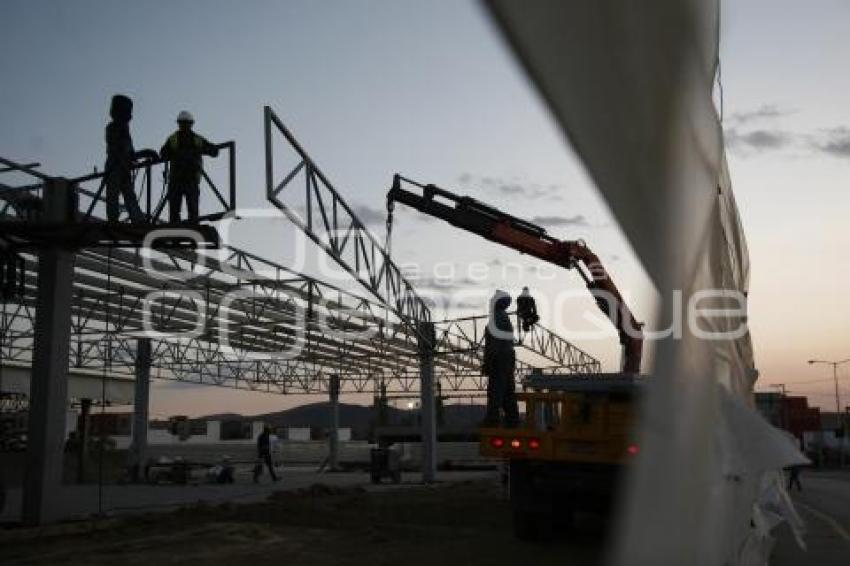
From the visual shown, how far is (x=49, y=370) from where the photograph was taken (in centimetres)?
1269

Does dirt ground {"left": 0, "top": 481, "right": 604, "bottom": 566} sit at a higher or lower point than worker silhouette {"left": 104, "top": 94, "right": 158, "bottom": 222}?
lower

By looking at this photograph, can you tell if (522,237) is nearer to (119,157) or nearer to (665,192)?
(119,157)

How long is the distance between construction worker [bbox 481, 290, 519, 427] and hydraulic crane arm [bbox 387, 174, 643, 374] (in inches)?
147

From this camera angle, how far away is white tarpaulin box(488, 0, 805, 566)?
178 cm

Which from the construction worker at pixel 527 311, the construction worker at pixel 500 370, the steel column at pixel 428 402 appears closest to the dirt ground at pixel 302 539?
the construction worker at pixel 500 370

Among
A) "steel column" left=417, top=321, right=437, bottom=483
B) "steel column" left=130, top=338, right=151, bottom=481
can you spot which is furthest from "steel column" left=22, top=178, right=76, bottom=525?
"steel column" left=130, top=338, right=151, bottom=481

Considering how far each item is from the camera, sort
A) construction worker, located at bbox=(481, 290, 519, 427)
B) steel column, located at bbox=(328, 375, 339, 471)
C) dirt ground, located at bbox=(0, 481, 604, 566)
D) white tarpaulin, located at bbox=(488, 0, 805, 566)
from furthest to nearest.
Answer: steel column, located at bbox=(328, 375, 339, 471) < construction worker, located at bbox=(481, 290, 519, 427) < dirt ground, located at bbox=(0, 481, 604, 566) < white tarpaulin, located at bbox=(488, 0, 805, 566)

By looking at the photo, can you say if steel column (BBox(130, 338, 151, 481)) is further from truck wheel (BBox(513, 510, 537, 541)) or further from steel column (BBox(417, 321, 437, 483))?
truck wheel (BBox(513, 510, 537, 541))

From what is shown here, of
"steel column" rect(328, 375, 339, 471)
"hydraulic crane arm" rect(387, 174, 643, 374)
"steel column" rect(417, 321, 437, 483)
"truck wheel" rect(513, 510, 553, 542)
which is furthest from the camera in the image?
"steel column" rect(328, 375, 339, 471)

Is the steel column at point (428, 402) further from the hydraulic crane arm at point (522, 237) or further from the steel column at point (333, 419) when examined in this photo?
the steel column at point (333, 419)

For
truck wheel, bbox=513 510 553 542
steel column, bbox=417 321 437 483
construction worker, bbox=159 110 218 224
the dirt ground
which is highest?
construction worker, bbox=159 110 218 224

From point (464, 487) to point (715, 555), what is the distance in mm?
20436

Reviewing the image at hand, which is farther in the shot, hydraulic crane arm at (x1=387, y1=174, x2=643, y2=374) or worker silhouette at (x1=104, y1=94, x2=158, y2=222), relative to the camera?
hydraulic crane arm at (x1=387, y1=174, x2=643, y2=374)

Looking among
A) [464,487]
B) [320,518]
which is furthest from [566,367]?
[320,518]
